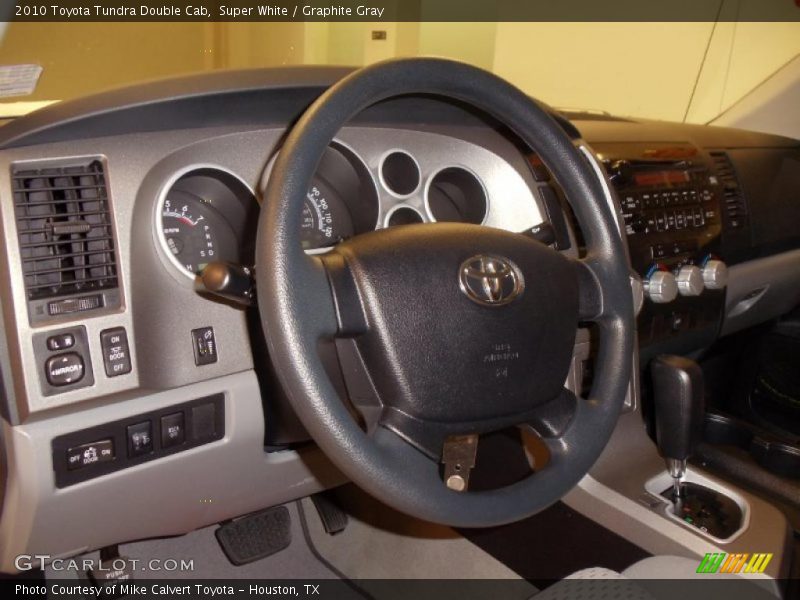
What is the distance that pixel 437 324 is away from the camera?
2.63 ft

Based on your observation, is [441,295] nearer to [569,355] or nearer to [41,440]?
[569,355]

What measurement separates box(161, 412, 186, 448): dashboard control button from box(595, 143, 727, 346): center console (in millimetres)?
904

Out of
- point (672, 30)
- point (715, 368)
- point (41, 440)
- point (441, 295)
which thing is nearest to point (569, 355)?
point (441, 295)

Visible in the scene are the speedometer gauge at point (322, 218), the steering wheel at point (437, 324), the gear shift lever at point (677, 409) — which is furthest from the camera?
the gear shift lever at point (677, 409)

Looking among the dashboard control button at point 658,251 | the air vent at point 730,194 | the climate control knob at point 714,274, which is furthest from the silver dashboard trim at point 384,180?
the air vent at point 730,194

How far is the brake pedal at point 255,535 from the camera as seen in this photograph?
146cm

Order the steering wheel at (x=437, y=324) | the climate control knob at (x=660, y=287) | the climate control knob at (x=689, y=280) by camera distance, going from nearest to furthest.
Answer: the steering wheel at (x=437, y=324)
the climate control knob at (x=660, y=287)
the climate control knob at (x=689, y=280)

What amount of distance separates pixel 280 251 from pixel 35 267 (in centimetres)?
32

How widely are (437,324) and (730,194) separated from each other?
1281 millimetres

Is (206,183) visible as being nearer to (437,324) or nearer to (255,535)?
(437,324)

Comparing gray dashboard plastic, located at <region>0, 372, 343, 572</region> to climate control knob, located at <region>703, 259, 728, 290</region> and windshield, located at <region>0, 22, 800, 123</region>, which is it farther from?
climate control knob, located at <region>703, 259, 728, 290</region>

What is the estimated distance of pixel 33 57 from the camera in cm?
118
